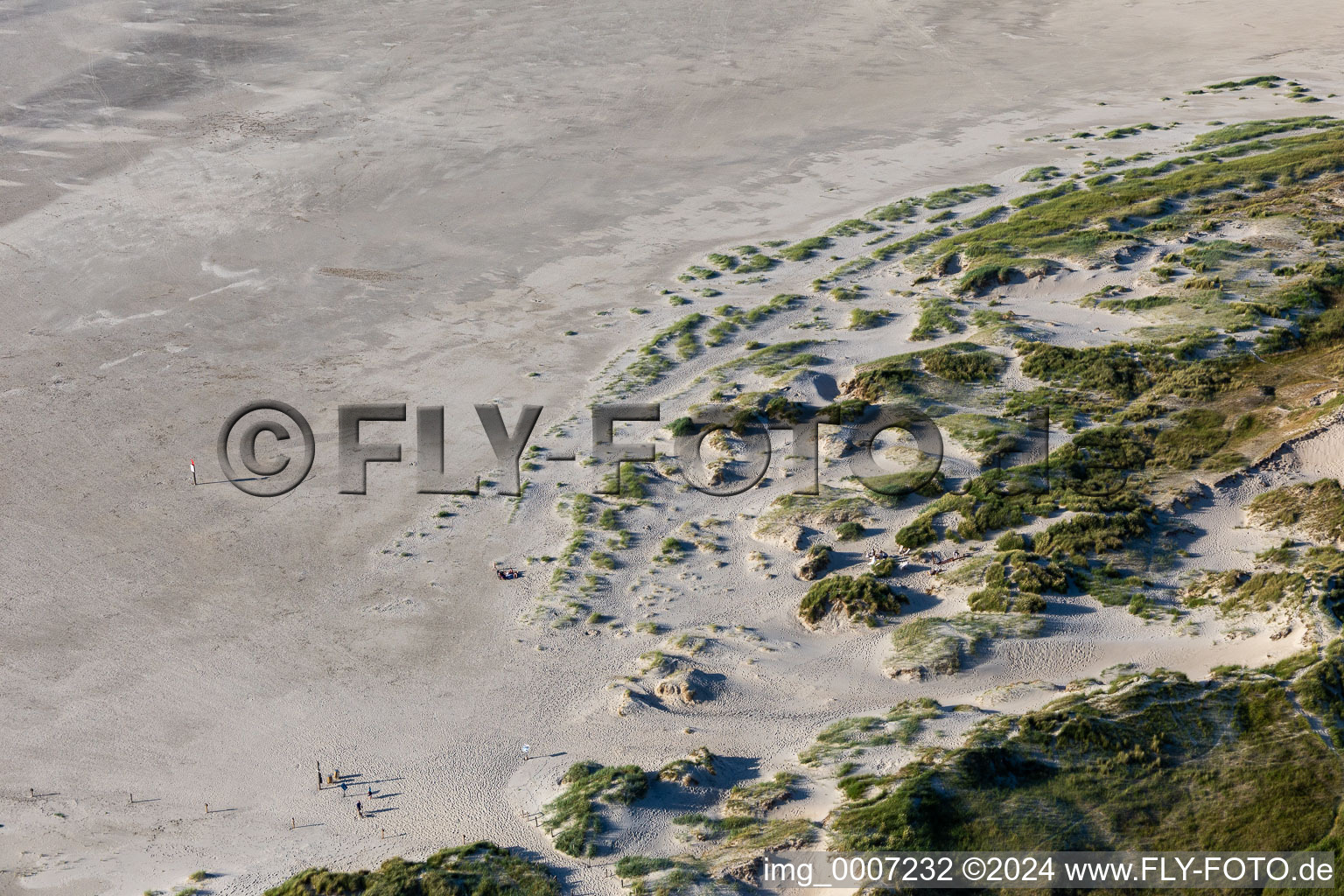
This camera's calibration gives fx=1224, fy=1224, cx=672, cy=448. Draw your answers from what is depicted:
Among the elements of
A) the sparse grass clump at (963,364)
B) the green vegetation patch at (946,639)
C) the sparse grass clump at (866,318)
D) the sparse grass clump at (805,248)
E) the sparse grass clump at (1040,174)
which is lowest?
the green vegetation patch at (946,639)

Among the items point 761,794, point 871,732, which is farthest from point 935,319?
point 761,794

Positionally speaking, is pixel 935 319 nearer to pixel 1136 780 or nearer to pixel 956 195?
pixel 956 195

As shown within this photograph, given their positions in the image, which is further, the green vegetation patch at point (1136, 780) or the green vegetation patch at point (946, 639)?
the green vegetation patch at point (946, 639)

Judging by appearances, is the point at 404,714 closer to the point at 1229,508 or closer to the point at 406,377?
the point at 406,377

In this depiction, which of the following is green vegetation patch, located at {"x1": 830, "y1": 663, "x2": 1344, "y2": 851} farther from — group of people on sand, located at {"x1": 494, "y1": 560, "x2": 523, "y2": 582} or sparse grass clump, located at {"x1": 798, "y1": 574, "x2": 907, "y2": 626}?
group of people on sand, located at {"x1": 494, "y1": 560, "x2": 523, "y2": 582}

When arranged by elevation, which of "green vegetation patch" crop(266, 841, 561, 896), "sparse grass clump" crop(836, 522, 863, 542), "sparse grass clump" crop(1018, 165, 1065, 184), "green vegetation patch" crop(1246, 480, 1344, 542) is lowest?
"green vegetation patch" crop(266, 841, 561, 896)

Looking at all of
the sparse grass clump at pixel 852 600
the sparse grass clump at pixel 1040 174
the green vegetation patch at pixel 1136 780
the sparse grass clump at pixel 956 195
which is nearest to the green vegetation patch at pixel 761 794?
the green vegetation patch at pixel 1136 780

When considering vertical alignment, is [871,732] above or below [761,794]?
above

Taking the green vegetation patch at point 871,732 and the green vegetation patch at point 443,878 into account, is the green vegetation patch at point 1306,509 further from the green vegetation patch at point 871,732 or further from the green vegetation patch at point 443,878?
the green vegetation patch at point 443,878

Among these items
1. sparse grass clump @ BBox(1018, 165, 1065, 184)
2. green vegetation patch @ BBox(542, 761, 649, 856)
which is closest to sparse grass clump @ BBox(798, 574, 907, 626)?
green vegetation patch @ BBox(542, 761, 649, 856)
